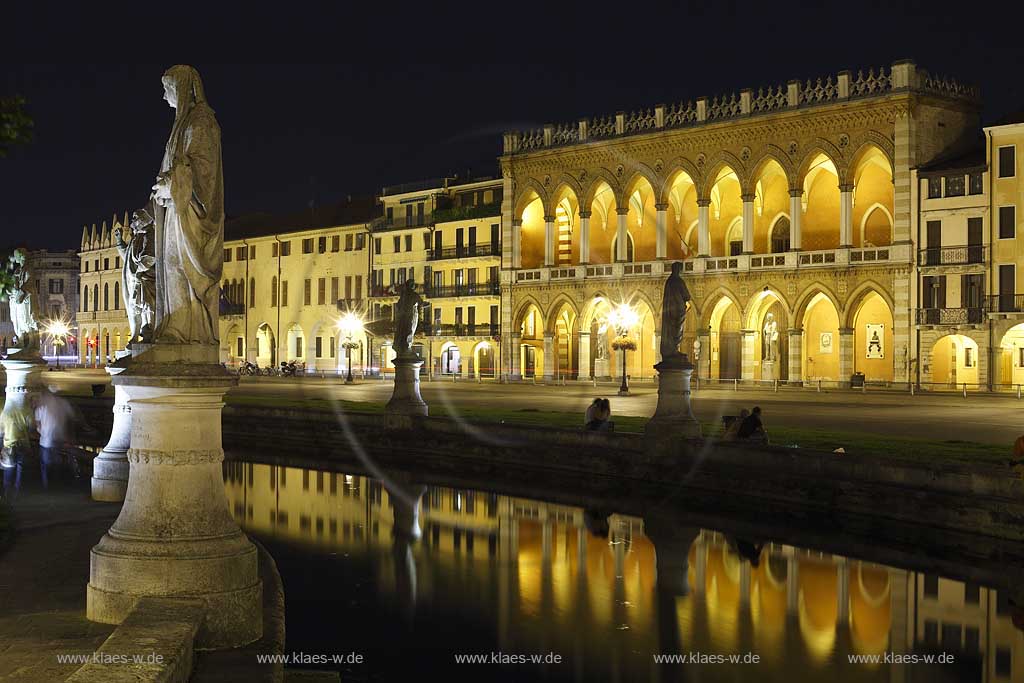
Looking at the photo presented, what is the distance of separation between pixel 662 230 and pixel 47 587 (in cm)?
4846

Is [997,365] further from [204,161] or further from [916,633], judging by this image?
[204,161]

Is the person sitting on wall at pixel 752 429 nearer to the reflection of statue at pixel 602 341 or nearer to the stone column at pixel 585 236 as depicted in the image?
the reflection of statue at pixel 602 341

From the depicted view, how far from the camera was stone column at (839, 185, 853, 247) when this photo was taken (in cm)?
4809

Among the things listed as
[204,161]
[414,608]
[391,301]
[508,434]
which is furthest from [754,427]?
[391,301]

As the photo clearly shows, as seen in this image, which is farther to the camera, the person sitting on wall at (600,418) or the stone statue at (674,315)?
the person sitting on wall at (600,418)

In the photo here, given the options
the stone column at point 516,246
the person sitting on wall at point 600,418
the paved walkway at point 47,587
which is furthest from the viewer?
the stone column at point 516,246

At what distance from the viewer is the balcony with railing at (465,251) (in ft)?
210

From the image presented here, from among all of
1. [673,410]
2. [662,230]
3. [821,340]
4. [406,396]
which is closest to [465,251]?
[662,230]

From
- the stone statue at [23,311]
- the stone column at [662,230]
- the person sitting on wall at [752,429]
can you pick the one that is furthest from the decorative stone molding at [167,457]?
the stone column at [662,230]

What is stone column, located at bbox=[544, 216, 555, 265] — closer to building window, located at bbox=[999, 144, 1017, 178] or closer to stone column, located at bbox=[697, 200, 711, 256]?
stone column, located at bbox=[697, 200, 711, 256]

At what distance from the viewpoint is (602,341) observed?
192 feet

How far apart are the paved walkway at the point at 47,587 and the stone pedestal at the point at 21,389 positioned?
313 inches

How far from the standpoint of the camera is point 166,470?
7.41m

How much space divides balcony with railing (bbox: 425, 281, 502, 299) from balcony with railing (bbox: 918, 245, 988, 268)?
24.4m
